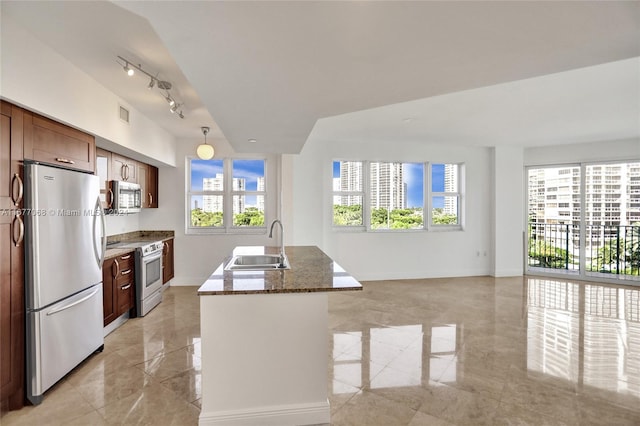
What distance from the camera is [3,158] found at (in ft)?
6.78

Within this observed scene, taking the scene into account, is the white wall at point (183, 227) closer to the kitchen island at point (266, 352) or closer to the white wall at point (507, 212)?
the kitchen island at point (266, 352)

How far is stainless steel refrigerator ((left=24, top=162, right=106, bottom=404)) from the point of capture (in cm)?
224

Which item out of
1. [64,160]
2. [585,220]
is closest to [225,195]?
[64,160]

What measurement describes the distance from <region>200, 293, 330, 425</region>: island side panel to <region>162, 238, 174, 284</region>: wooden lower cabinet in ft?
11.3

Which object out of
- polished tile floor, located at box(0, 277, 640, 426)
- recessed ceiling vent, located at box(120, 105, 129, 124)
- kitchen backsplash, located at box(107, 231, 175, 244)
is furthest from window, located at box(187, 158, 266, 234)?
recessed ceiling vent, located at box(120, 105, 129, 124)

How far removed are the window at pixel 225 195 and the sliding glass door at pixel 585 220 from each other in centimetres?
570

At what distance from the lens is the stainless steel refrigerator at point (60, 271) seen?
224cm

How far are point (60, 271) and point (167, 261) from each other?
9.18 feet

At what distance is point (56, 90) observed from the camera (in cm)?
242

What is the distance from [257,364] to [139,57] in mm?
2471

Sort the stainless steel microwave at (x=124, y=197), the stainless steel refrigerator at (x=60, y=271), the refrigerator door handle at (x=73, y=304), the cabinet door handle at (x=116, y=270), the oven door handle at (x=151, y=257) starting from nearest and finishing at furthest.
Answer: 1. the stainless steel refrigerator at (x=60, y=271)
2. the refrigerator door handle at (x=73, y=304)
3. the cabinet door handle at (x=116, y=270)
4. the stainless steel microwave at (x=124, y=197)
5. the oven door handle at (x=151, y=257)

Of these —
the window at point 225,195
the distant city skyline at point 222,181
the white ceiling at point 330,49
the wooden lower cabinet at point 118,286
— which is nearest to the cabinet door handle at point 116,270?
the wooden lower cabinet at point 118,286

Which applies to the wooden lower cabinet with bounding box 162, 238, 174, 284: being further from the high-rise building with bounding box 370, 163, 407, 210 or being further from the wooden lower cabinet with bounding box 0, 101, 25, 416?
the high-rise building with bounding box 370, 163, 407, 210

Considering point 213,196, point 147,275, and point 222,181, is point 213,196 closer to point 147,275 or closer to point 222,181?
point 222,181
